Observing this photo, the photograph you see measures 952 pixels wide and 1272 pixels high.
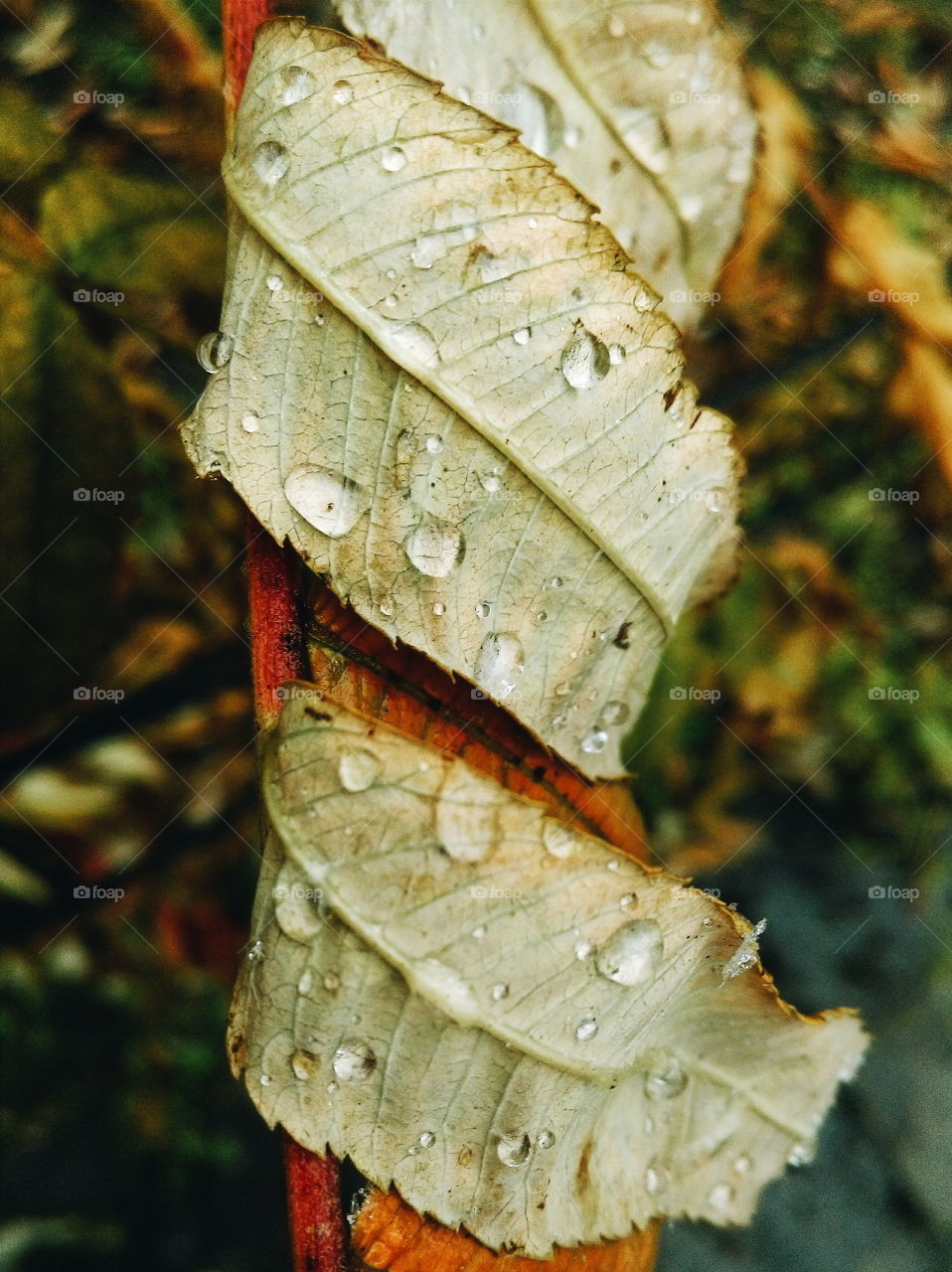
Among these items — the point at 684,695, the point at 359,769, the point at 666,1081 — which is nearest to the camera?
the point at 359,769

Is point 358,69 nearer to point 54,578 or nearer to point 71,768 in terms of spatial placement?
point 54,578

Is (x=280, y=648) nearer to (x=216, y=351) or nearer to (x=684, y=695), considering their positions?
(x=216, y=351)

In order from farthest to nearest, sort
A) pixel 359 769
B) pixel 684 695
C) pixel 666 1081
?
1. pixel 684 695
2. pixel 666 1081
3. pixel 359 769

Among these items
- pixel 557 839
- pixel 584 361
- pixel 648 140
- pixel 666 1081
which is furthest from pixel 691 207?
pixel 666 1081

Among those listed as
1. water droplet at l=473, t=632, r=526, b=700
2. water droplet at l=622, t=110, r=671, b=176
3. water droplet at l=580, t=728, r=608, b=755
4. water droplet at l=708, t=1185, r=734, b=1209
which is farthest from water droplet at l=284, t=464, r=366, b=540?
water droplet at l=708, t=1185, r=734, b=1209

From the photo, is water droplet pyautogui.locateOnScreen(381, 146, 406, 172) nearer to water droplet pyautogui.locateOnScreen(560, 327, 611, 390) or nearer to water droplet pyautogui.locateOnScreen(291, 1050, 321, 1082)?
water droplet pyautogui.locateOnScreen(560, 327, 611, 390)

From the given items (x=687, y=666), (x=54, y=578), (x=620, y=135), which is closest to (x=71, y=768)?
(x=54, y=578)
